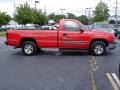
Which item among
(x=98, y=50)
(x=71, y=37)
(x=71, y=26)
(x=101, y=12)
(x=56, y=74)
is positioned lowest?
(x=56, y=74)

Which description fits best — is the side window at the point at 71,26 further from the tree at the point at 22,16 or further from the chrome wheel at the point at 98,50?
the tree at the point at 22,16

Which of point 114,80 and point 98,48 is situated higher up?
point 98,48

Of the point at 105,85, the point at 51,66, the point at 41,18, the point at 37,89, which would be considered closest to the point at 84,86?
the point at 105,85

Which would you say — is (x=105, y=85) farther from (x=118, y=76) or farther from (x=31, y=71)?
(x=31, y=71)

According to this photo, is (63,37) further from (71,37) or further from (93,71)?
(93,71)

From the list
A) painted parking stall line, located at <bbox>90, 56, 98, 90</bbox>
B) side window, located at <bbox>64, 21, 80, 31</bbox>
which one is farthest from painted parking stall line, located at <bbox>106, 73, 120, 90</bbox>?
side window, located at <bbox>64, 21, 80, 31</bbox>

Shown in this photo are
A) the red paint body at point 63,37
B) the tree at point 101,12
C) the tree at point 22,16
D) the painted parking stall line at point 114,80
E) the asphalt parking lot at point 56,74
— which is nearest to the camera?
the painted parking stall line at point 114,80

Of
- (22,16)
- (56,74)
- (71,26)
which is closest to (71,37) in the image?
(71,26)

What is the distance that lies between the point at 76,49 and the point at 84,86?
861 cm

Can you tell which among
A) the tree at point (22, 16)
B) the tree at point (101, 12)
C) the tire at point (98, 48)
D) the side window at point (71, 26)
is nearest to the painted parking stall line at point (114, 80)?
the tire at point (98, 48)

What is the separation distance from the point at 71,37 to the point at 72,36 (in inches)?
2.8

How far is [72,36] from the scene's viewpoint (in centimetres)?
1798

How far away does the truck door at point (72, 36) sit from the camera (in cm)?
1798

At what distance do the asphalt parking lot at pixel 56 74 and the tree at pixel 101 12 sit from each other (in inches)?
2735
